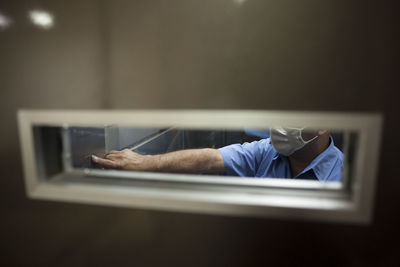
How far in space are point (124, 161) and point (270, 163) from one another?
943 mm

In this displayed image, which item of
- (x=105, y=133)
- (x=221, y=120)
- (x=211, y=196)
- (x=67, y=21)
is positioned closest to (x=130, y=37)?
(x=67, y=21)

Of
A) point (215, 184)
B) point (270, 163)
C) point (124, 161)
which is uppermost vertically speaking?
point (215, 184)

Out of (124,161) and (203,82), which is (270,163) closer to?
(124,161)

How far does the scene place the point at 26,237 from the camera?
556mm

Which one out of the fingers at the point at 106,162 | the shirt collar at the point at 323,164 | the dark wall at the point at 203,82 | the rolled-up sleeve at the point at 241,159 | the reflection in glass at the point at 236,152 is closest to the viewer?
the dark wall at the point at 203,82

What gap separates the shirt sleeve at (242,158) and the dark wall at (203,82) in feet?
3.05

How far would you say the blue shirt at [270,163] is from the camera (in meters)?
1.26

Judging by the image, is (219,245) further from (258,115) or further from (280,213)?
(258,115)

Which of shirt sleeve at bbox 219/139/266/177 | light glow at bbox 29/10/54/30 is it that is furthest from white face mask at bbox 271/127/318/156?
light glow at bbox 29/10/54/30

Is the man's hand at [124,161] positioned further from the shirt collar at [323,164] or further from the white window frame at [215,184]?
the shirt collar at [323,164]

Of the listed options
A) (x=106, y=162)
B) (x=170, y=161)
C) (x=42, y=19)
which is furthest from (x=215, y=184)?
(x=170, y=161)

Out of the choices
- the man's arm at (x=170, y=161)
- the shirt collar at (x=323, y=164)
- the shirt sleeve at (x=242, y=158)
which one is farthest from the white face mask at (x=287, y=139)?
the man's arm at (x=170, y=161)

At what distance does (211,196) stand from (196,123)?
0.54ft

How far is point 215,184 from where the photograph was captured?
18.7 inches
